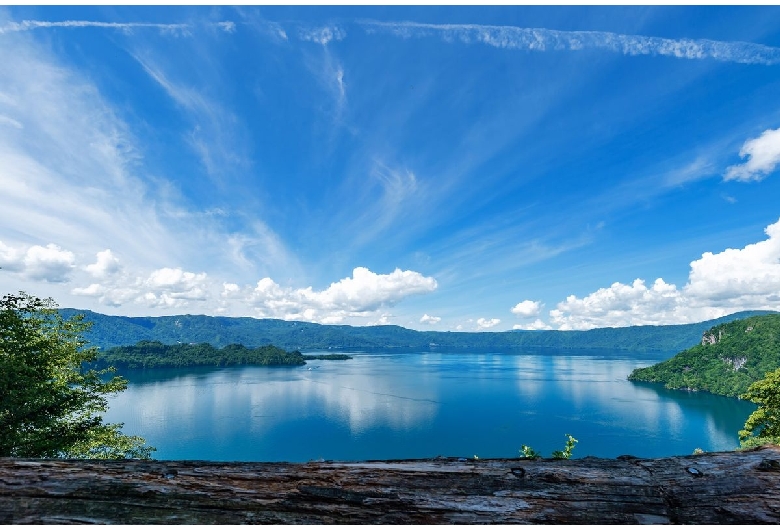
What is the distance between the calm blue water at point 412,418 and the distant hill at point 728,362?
12531 mm

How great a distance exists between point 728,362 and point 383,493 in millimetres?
198093

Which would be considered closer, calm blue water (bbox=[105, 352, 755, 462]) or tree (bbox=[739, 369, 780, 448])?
tree (bbox=[739, 369, 780, 448])

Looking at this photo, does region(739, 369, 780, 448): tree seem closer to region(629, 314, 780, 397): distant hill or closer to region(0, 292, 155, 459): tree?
region(0, 292, 155, 459): tree

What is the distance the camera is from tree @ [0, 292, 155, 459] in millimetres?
11602

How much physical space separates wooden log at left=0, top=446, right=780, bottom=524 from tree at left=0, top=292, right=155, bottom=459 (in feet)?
44.8

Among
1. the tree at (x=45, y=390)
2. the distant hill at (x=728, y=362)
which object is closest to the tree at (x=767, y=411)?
the tree at (x=45, y=390)

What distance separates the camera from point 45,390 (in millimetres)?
12758

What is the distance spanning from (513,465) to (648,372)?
18785 cm

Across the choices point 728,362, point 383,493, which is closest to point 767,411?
point 383,493

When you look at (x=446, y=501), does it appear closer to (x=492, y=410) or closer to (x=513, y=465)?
(x=513, y=465)

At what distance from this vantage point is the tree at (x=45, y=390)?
38.1 ft

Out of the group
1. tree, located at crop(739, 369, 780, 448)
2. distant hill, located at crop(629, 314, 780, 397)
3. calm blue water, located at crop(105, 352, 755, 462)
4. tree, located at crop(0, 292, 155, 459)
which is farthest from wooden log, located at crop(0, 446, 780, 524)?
distant hill, located at crop(629, 314, 780, 397)

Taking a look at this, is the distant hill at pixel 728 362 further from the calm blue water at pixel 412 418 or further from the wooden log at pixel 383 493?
the wooden log at pixel 383 493

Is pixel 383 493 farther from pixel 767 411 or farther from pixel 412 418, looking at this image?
pixel 412 418
